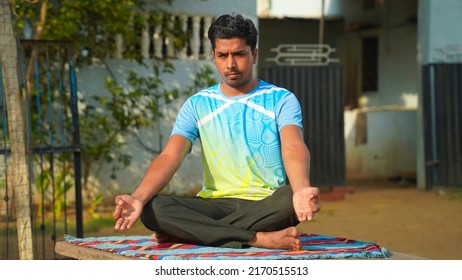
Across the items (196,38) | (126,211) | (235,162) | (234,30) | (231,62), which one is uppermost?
(196,38)

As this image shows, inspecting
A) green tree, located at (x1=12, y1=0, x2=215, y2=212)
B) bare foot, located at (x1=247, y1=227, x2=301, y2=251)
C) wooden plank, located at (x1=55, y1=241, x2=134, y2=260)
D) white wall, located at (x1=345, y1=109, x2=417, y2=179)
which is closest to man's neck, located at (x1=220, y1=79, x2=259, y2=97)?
bare foot, located at (x1=247, y1=227, x2=301, y2=251)

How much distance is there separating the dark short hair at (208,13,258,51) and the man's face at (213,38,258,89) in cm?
2

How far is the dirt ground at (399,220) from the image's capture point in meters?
8.87

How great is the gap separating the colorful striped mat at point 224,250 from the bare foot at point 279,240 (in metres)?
0.03

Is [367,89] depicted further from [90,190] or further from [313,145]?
[90,190]

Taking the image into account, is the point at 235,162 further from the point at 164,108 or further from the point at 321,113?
the point at 321,113

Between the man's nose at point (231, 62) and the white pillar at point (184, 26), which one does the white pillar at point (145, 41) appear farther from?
the man's nose at point (231, 62)

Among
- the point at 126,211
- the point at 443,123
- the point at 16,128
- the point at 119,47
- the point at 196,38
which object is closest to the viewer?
the point at 126,211

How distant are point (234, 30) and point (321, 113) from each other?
28.1 feet

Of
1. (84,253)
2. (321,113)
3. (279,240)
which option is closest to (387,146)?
(321,113)

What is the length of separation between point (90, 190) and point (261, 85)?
22.6ft

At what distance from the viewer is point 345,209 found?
1156 cm

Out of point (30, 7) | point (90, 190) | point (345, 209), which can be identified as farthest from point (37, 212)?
point (345, 209)

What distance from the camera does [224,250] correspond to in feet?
13.1
